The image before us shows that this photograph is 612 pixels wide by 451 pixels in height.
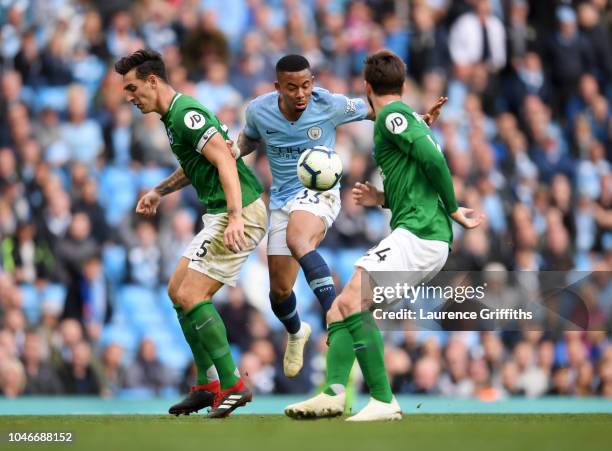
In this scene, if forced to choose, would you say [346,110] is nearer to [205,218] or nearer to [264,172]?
[205,218]

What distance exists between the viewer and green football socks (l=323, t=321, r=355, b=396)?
29.4 ft

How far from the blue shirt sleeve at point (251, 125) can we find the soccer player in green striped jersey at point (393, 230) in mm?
1776

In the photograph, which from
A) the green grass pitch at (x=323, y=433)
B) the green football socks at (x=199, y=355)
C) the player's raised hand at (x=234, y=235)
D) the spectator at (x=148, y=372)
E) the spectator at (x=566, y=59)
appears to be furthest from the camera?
the spectator at (x=566, y=59)

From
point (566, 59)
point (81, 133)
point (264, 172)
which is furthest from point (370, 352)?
point (566, 59)

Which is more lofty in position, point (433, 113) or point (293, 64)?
point (293, 64)

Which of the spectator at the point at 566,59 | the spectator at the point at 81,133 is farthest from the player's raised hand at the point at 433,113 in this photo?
the spectator at the point at 566,59

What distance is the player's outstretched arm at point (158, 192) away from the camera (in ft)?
33.6

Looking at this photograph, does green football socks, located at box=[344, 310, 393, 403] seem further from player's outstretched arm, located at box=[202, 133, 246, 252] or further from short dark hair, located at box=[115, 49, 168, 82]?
short dark hair, located at box=[115, 49, 168, 82]

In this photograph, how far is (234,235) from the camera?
29.9 feet

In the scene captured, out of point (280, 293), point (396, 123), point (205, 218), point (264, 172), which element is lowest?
point (280, 293)

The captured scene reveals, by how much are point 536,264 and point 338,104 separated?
615 cm

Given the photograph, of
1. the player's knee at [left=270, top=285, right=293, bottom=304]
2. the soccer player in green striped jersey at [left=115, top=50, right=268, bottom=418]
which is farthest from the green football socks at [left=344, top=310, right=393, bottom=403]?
the player's knee at [left=270, top=285, right=293, bottom=304]

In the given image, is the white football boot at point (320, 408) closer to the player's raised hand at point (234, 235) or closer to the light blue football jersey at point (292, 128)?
the player's raised hand at point (234, 235)

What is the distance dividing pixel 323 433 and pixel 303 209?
2.60m
